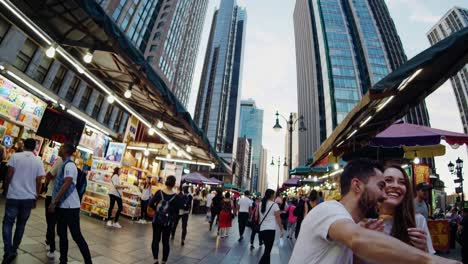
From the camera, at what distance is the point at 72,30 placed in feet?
17.2

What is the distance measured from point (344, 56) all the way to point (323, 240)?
75.3 metres

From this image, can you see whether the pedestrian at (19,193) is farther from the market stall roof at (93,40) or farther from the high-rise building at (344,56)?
the high-rise building at (344,56)

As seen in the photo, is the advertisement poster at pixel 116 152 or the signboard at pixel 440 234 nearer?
the signboard at pixel 440 234

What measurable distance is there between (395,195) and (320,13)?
286 ft

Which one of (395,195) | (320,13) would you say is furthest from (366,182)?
(320,13)

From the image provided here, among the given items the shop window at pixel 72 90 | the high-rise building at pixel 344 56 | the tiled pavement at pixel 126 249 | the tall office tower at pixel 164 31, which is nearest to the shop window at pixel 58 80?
the shop window at pixel 72 90

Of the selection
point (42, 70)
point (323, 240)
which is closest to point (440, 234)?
point (323, 240)

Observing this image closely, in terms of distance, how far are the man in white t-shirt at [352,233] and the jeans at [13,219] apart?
4924mm

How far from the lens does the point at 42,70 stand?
17.8 metres

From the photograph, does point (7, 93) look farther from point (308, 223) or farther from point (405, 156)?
point (405, 156)

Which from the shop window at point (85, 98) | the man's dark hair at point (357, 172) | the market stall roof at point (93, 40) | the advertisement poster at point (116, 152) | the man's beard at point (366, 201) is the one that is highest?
the shop window at point (85, 98)

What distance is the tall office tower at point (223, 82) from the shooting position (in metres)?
111

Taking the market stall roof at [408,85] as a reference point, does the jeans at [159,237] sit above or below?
below

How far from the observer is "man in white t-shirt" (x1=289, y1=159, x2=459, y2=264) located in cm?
98
